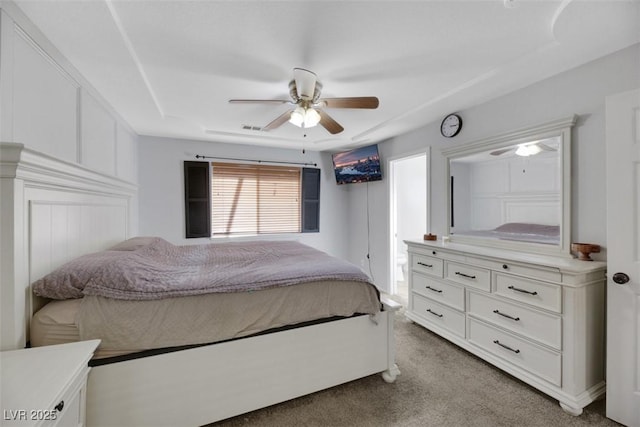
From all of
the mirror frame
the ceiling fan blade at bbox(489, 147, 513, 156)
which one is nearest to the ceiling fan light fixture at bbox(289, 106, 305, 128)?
the mirror frame

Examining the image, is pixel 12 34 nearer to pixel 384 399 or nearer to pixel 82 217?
pixel 82 217

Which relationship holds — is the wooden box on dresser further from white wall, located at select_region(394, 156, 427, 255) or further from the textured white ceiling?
white wall, located at select_region(394, 156, 427, 255)

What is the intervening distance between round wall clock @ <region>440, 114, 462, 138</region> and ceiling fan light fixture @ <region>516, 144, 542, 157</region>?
2.19 ft

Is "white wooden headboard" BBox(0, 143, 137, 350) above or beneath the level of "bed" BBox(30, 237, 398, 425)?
above

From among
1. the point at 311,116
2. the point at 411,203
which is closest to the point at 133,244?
the point at 311,116

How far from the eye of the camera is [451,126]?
9.20ft

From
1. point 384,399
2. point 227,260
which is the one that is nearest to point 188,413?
point 227,260

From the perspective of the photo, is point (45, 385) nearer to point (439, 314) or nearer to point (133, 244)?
point (133, 244)

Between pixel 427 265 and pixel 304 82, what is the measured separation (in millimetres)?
2101

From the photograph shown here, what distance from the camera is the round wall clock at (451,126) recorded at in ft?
8.94

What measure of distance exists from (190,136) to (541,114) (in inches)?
157

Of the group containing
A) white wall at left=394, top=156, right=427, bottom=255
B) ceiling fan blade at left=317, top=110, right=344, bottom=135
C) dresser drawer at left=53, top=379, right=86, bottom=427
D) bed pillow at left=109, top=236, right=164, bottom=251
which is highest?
ceiling fan blade at left=317, top=110, right=344, bottom=135

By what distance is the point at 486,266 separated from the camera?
2.06 metres

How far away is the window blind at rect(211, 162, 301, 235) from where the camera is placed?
3973 mm
